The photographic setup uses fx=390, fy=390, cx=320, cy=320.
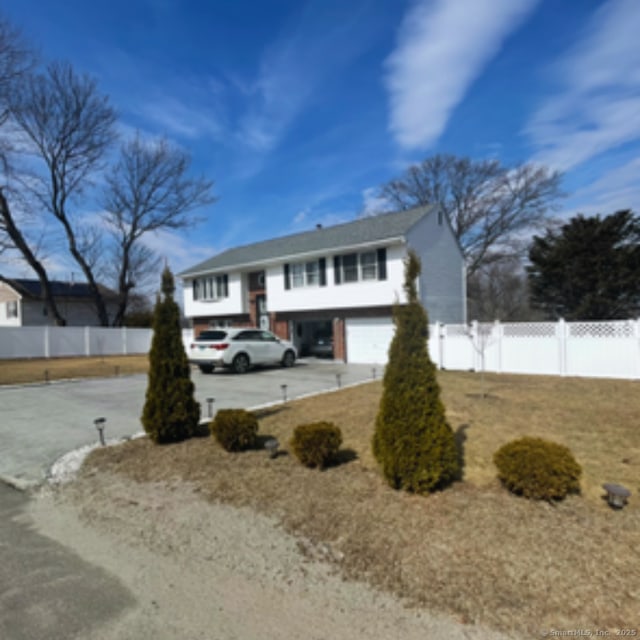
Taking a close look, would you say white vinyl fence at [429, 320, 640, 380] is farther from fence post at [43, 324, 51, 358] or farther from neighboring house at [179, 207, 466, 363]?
fence post at [43, 324, 51, 358]

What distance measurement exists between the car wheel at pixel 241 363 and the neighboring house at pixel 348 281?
474 cm

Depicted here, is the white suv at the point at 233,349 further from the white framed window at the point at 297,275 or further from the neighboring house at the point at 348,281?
the white framed window at the point at 297,275

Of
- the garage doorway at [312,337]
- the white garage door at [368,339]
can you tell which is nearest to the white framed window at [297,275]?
the garage doorway at [312,337]

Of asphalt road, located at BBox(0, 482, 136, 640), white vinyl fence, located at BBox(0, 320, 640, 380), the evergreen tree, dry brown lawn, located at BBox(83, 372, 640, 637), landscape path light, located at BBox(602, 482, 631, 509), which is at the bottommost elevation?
asphalt road, located at BBox(0, 482, 136, 640)

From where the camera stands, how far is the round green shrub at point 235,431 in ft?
17.2

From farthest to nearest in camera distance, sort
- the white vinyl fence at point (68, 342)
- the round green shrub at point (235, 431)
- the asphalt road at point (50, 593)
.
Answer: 1. the white vinyl fence at point (68, 342)
2. the round green shrub at point (235, 431)
3. the asphalt road at point (50, 593)

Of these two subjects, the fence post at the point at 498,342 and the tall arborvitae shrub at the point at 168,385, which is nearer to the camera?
the tall arborvitae shrub at the point at 168,385

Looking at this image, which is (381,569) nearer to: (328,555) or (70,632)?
(328,555)

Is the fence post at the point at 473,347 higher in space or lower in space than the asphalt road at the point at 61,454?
higher

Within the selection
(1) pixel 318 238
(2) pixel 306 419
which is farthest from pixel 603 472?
(1) pixel 318 238

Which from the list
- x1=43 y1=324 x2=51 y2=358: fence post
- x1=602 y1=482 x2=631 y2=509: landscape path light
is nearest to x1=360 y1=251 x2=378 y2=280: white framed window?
x1=602 y1=482 x2=631 y2=509: landscape path light

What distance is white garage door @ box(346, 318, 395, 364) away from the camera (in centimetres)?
1620

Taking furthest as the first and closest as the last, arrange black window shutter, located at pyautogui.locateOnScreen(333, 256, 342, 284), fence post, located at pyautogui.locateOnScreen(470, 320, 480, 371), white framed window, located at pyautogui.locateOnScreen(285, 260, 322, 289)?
white framed window, located at pyautogui.locateOnScreen(285, 260, 322, 289) → black window shutter, located at pyautogui.locateOnScreen(333, 256, 342, 284) → fence post, located at pyautogui.locateOnScreen(470, 320, 480, 371)

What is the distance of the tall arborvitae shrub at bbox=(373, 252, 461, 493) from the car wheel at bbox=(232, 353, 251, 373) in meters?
10.6
